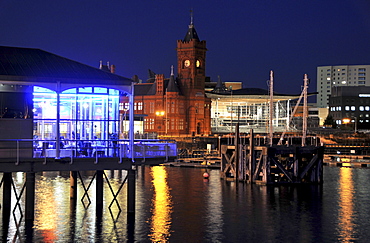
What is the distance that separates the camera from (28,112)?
39281 mm

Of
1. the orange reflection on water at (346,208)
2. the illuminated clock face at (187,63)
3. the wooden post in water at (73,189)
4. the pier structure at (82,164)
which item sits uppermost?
the illuminated clock face at (187,63)

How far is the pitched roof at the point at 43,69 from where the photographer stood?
3866 cm

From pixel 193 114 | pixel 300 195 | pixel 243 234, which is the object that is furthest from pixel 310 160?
pixel 193 114

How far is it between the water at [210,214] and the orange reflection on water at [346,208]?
0.07 meters

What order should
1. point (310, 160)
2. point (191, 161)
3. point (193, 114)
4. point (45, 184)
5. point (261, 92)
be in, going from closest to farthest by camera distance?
point (45, 184) → point (310, 160) → point (191, 161) → point (193, 114) → point (261, 92)

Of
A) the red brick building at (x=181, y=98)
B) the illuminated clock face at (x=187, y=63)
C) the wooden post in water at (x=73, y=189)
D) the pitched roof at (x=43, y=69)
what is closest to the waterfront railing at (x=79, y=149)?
the pitched roof at (x=43, y=69)

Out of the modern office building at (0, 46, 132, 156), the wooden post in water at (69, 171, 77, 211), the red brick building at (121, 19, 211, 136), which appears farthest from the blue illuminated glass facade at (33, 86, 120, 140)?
the red brick building at (121, 19, 211, 136)

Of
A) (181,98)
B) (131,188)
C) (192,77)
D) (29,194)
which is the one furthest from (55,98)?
(192,77)

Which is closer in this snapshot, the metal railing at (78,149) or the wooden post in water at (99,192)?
the metal railing at (78,149)

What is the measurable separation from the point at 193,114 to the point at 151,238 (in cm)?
10562

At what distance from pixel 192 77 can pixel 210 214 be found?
316ft

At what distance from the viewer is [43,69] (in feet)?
130

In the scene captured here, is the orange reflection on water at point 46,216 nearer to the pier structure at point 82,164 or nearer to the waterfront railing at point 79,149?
the pier structure at point 82,164

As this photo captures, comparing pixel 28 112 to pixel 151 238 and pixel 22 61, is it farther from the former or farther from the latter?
pixel 151 238
